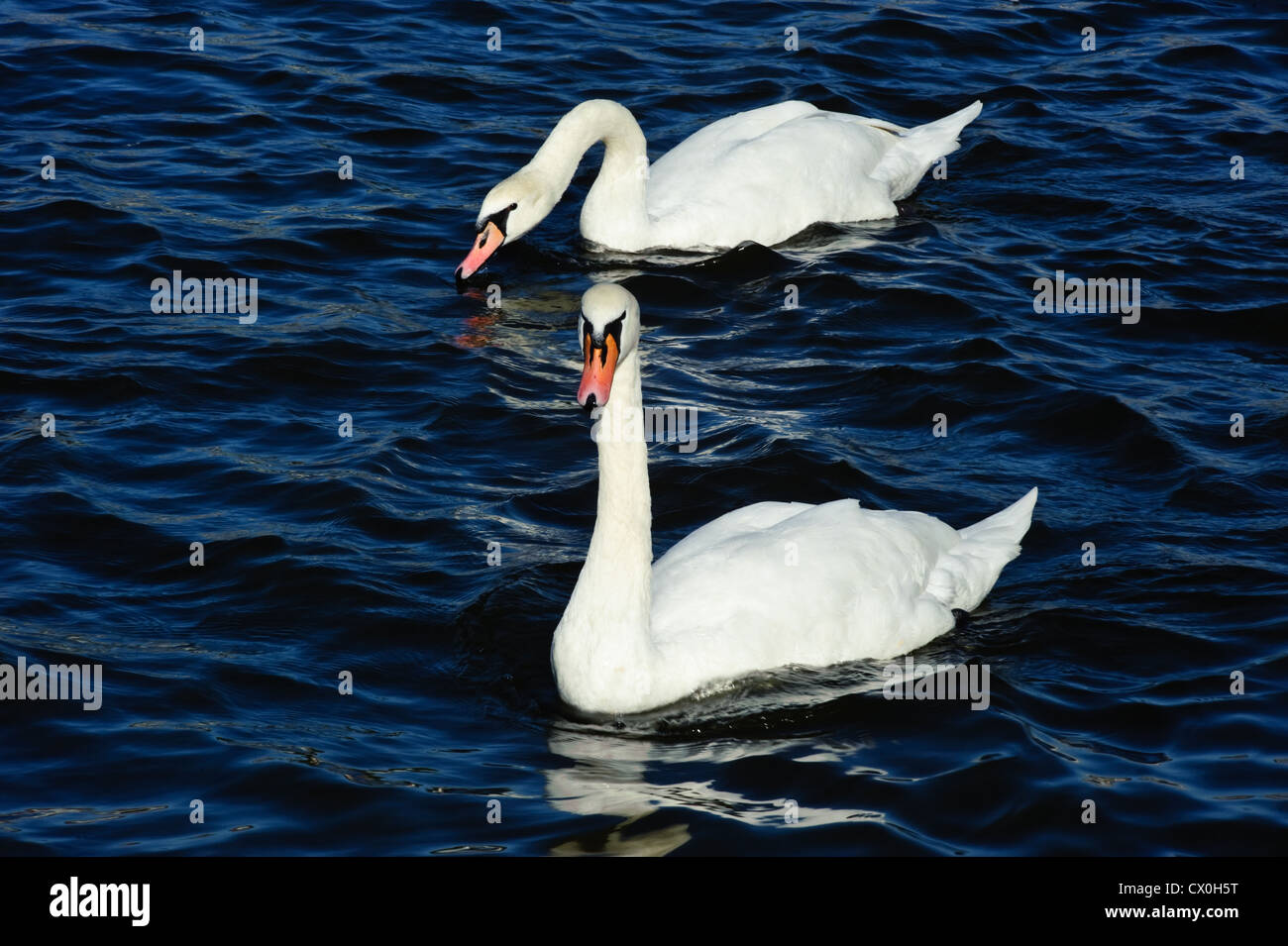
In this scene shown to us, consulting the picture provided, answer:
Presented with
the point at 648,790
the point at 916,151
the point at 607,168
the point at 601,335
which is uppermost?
the point at 916,151

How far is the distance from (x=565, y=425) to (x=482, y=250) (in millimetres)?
2441

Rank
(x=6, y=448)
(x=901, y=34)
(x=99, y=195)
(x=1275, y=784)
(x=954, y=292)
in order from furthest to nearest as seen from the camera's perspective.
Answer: (x=901, y=34), (x=99, y=195), (x=954, y=292), (x=6, y=448), (x=1275, y=784)

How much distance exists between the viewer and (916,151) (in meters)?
14.3

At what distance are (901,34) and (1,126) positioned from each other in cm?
873

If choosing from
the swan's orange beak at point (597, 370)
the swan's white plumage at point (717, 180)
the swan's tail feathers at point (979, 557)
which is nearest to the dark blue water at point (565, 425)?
the swan's tail feathers at point (979, 557)

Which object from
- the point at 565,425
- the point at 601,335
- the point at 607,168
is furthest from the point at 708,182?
the point at 601,335

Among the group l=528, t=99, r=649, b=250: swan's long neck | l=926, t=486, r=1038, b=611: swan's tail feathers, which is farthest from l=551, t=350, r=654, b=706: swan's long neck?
l=528, t=99, r=649, b=250: swan's long neck

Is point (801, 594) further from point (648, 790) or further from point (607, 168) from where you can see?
point (607, 168)

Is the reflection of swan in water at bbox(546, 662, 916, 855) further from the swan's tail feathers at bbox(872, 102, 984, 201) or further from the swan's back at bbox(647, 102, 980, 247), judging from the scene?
the swan's tail feathers at bbox(872, 102, 984, 201)

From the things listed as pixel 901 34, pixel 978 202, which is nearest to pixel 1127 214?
pixel 978 202

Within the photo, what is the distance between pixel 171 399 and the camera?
1077 cm

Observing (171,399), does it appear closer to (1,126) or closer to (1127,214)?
(1,126)

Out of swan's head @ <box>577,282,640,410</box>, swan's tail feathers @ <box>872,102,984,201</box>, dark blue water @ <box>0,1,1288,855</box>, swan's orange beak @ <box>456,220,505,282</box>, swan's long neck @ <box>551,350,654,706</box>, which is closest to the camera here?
dark blue water @ <box>0,1,1288,855</box>

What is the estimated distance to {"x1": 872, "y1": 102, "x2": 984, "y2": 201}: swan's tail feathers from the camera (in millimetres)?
14062
